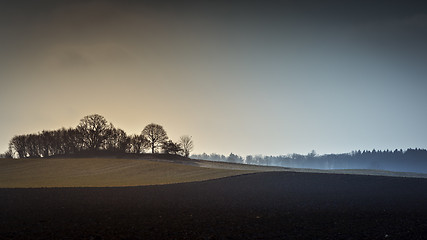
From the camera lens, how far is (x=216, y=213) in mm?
22172

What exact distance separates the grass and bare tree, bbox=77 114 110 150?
1569 centimetres

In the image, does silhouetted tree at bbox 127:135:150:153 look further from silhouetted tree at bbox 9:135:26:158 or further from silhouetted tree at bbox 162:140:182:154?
silhouetted tree at bbox 9:135:26:158

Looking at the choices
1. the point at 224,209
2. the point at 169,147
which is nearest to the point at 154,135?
the point at 169,147

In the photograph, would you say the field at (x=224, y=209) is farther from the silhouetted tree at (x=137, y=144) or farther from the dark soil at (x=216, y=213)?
the silhouetted tree at (x=137, y=144)

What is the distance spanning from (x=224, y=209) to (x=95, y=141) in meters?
65.4

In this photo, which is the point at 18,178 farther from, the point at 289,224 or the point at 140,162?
the point at 289,224

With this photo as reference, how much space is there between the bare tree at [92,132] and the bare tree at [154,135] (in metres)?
10.6

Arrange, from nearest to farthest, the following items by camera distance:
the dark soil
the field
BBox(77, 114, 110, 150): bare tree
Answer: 1. the dark soil
2. the field
3. BBox(77, 114, 110, 150): bare tree

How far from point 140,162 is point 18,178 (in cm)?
2073

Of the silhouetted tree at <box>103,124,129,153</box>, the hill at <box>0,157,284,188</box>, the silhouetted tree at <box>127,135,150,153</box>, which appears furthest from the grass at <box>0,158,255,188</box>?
the silhouetted tree at <box>127,135,150,153</box>

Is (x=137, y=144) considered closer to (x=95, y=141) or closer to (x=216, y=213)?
(x=95, y=141)

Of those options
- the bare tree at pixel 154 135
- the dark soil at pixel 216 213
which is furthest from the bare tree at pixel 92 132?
the dark soil at pixel 216 213

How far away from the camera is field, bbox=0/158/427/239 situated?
16469 millimetres

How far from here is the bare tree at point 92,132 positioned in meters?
81.5
